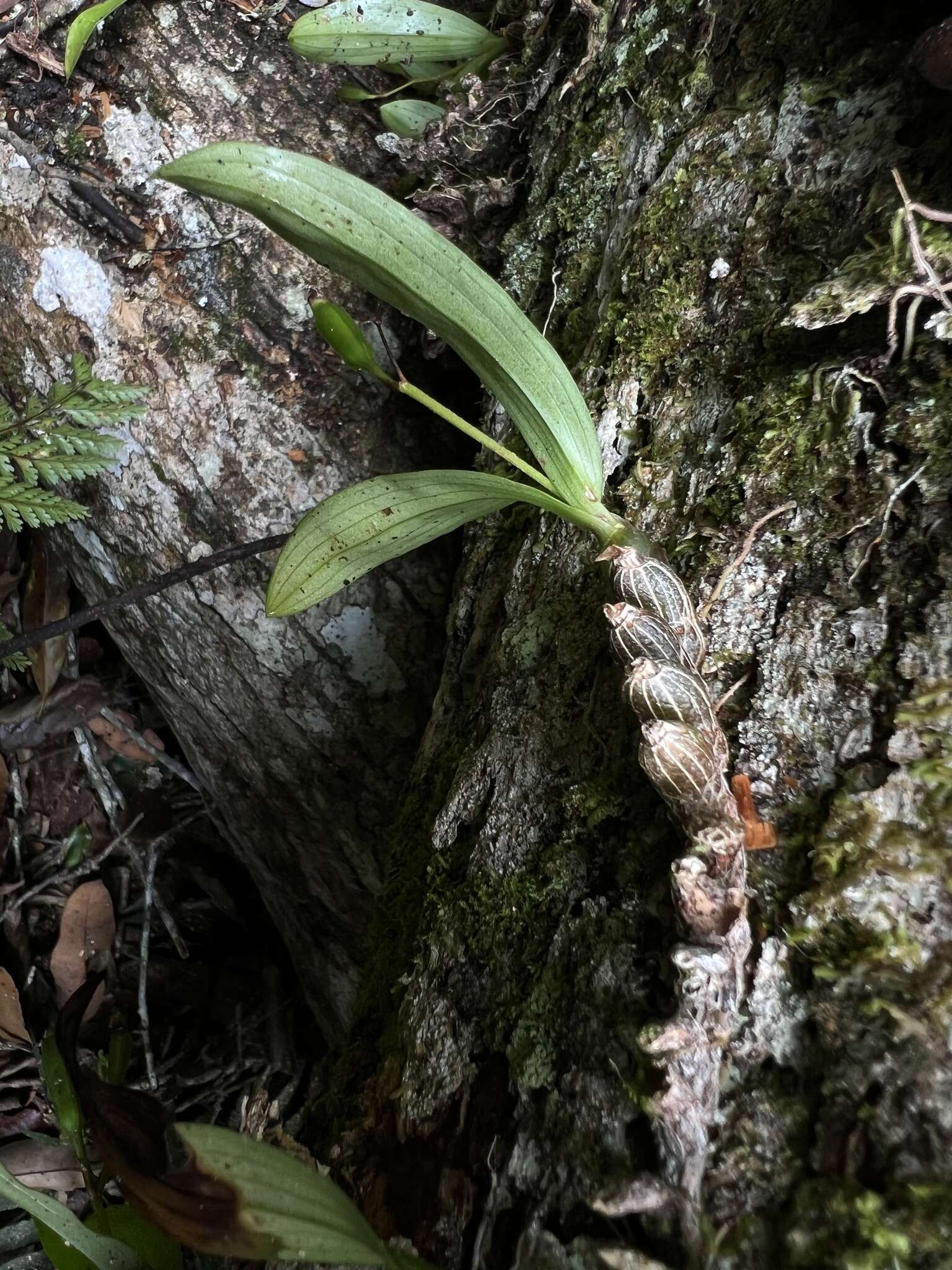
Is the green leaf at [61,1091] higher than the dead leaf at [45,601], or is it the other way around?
the dead leaf at [45,601]

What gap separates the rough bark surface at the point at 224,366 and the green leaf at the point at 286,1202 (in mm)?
819

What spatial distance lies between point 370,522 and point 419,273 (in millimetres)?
300

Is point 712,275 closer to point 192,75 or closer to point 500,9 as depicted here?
point 500,9

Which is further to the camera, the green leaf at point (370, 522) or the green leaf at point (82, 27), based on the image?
the green leaf at point (82, 27)

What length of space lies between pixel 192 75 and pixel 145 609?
1.01 metres

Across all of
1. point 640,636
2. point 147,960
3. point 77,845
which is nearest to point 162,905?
point 147,960

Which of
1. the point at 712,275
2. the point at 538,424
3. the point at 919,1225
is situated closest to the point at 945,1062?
the point at 919,1225

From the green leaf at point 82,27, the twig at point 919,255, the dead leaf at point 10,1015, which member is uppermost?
the green leaf at point 82,27

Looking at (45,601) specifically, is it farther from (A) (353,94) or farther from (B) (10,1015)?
(A) (353,94)

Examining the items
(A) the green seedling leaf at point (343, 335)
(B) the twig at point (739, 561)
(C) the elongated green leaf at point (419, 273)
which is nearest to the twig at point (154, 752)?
(A) the green seedling leaf at point (343, 335)

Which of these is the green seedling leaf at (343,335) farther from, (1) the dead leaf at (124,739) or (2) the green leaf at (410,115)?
(1) the dead leaf at (124,739)

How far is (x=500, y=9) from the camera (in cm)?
153

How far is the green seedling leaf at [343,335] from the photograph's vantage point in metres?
1.08

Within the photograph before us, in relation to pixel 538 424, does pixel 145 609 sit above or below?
below
